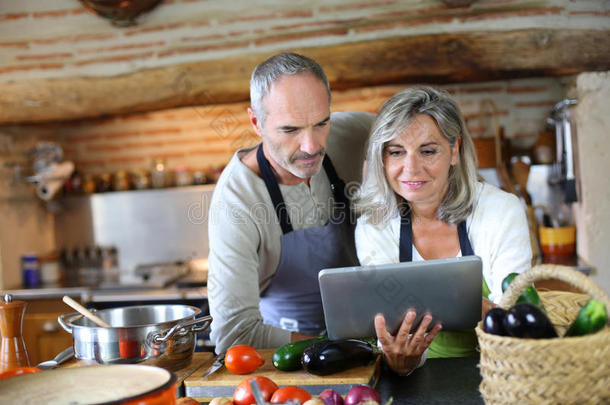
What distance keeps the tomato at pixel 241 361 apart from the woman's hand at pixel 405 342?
1.06ft

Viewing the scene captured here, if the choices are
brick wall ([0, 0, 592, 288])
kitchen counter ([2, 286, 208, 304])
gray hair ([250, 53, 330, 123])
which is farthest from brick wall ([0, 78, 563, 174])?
Answer: gray hair ([250, 53, 330, 123])

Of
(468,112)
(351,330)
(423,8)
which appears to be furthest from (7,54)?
(351,330)

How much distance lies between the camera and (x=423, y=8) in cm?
339

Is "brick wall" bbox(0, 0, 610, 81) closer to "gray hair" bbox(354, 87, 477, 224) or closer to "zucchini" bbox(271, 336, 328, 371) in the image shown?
"gray hair" bbox(354, 87, 477, 224)

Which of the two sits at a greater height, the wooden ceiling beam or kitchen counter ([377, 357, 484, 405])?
the wooden ceiling beam

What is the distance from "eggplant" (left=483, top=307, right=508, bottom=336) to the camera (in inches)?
42.0

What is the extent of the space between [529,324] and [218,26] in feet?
10.1

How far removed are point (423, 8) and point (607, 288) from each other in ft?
6.41

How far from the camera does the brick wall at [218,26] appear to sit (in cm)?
331

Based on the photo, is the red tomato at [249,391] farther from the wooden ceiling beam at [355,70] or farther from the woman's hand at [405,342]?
the wooden ceiling beam at [355,70]

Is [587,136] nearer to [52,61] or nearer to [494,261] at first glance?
[494,261]

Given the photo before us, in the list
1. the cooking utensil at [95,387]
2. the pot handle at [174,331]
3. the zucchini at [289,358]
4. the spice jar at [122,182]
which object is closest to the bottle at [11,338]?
the pot handle at [174,331]

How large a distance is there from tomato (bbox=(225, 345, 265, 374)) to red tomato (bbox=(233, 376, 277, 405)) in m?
A: 0.14

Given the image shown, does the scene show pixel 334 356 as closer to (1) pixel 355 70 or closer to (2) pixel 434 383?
(2) pixel 434 383
